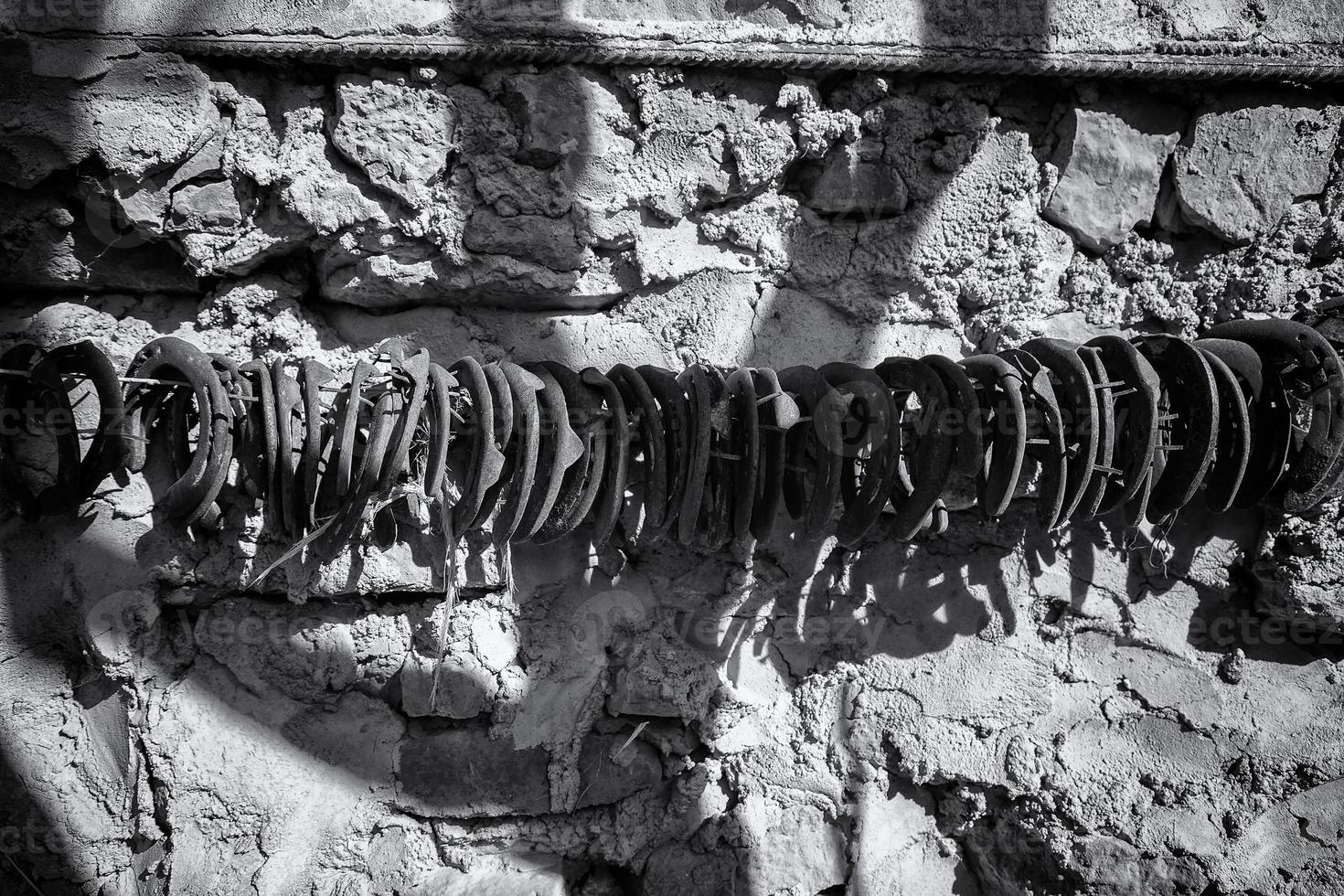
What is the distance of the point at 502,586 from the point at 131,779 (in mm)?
817

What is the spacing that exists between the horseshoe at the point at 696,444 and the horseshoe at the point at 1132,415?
31.0 inches

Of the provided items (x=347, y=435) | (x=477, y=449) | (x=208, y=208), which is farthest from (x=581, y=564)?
(x=208, y=208)

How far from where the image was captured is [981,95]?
2.04 m

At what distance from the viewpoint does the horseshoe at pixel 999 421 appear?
172 centimetres

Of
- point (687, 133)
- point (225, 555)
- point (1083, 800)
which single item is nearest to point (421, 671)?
point (225, 555)

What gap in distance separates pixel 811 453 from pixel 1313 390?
1009 millimetres

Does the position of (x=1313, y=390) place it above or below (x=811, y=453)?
above

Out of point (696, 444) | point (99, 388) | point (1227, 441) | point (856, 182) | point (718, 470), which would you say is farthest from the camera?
point (856, 182)

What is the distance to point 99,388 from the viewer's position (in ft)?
5.21

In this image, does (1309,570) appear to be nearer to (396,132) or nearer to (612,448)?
(612,448)

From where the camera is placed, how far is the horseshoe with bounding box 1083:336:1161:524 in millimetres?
1746

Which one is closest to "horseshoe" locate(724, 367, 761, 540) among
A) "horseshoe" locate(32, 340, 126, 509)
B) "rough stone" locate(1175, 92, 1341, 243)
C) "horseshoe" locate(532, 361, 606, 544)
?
"horseshoe" locate(532, 361, 606, 544)

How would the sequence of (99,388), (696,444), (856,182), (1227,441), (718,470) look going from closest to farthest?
(99,388)
(696,444)
(718,470)
(1227,441)
(856,182)

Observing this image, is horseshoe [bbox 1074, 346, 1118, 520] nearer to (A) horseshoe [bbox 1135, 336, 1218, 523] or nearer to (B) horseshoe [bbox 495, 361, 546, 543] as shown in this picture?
(A) horseshoe [bbox 1135, 336, 1218, 523]
